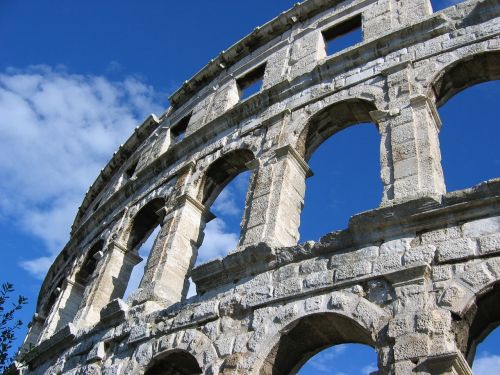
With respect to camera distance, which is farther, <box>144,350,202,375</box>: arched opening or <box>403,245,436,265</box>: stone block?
<box>144,350,202,375</box>: arched opening

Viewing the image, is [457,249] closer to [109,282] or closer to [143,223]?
[109,282]

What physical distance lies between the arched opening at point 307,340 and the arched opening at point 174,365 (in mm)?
1427

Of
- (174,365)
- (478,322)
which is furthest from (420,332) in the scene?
(174,365)

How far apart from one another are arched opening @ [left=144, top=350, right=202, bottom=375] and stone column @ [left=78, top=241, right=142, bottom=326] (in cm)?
315

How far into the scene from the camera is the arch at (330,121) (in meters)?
9.25

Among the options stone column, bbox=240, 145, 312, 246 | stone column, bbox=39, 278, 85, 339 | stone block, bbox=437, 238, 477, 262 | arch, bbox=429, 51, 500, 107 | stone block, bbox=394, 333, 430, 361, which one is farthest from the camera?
stone column, bbox=39, 278, 85, 339

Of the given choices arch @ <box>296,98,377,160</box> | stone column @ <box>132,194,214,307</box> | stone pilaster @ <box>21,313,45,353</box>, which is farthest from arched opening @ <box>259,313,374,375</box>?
stone pilaster @ <box>21,313,45,353</box>

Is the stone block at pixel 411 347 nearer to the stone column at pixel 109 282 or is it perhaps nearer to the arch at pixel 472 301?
the arch at pixel 472 301

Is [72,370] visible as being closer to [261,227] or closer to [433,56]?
[261,227]

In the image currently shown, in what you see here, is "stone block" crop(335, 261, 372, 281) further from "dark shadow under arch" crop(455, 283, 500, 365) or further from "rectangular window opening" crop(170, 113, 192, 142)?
"rectangular window opening" crop(170, 113, 192, 142)

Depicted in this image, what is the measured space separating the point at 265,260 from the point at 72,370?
3957 mm

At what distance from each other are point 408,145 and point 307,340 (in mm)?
2970

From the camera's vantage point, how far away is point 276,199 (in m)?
8.24

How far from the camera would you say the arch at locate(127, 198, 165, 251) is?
1171cm
